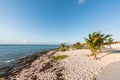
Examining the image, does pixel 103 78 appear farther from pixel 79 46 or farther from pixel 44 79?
pixel 79 46

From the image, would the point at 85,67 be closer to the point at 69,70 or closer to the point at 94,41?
the point at 69,70

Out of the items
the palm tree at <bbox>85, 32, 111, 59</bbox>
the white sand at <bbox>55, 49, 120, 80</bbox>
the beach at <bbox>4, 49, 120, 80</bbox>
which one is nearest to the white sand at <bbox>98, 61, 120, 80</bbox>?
the beach at <bbox>4, 49, 120, 80</bbox>

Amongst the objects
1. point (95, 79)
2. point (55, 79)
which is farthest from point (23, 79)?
point (95, 79)

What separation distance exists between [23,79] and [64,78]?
5.03m

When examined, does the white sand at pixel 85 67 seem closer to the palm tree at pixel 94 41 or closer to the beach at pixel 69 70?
the beach at pixel 69 70

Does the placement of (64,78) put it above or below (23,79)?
above

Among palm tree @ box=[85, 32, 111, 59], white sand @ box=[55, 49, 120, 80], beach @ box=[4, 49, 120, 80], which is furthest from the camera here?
palm tree @ box=[85, 32, 111, 59]

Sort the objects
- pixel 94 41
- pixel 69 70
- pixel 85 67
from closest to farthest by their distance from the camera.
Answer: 1. pixel 69 70
2. pixel 85 67
3. pixel 94 41

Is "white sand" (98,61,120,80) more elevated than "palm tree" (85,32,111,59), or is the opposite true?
"palm tree" (85,32,111,59)

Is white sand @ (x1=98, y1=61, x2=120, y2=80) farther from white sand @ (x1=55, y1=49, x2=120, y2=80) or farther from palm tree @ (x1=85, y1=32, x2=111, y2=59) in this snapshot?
palm tree @ (x1=85, y1=32, x2=111, y2=59)

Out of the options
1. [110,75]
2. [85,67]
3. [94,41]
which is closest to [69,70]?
[85,67]

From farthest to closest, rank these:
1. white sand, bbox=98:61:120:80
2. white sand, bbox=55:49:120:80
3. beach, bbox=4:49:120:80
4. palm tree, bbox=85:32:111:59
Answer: palm tree, bbox=85:32:111:59
beach, bbox=4:49:120:80
white sand, bbox=55:49:120:80
white sand, bbox=98:61:120:80

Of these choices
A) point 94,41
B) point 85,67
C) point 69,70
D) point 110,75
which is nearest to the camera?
point 110,75

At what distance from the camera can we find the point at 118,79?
7711 millimetres
